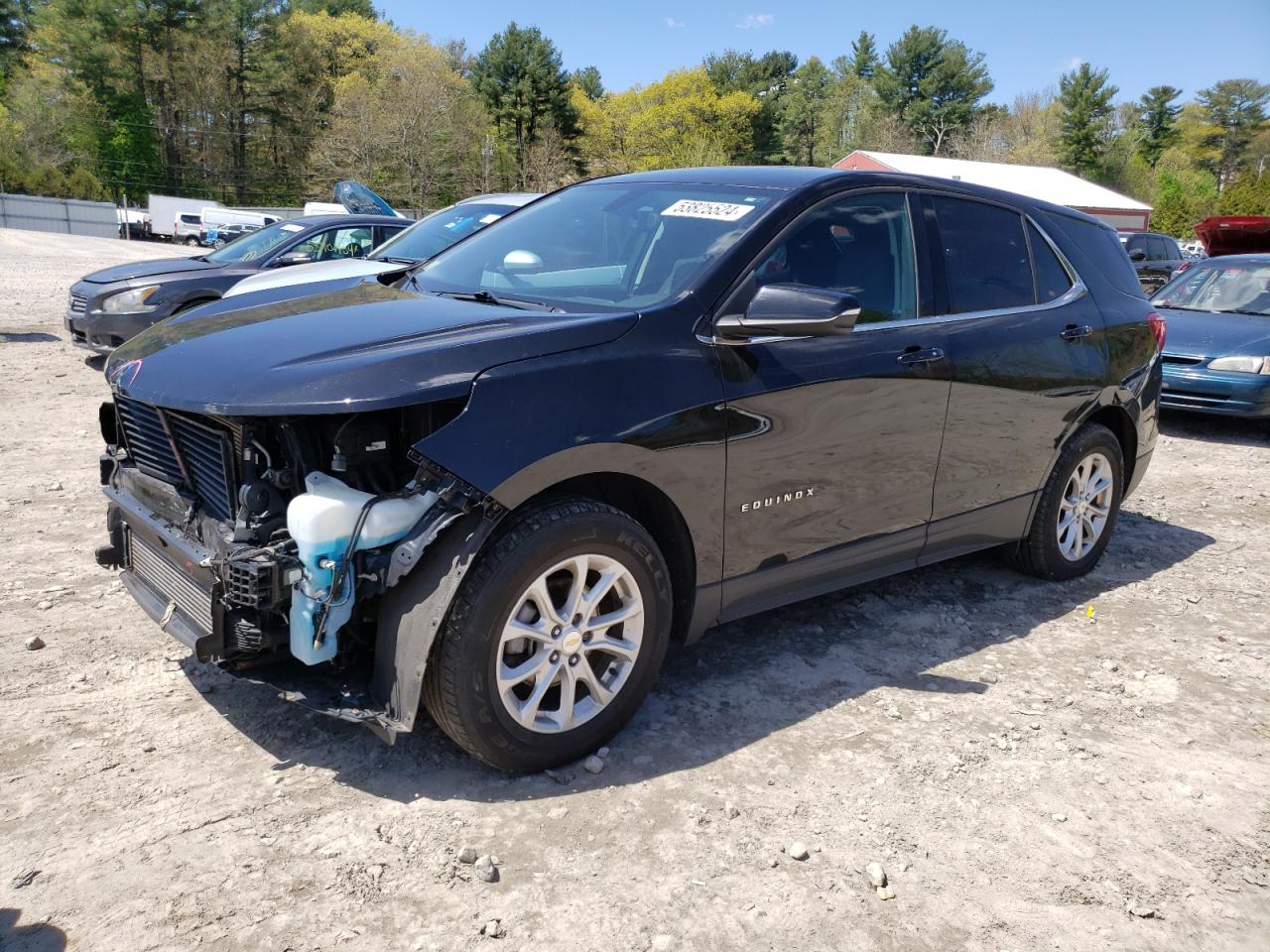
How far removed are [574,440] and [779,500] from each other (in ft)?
3.10

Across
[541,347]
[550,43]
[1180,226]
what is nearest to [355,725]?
[541,347]

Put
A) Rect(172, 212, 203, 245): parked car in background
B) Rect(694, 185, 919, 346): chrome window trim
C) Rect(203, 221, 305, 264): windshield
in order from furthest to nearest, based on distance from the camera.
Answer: Rect(172, 212, 203, 245): parked car in background < Rect(203, 221, 305, 264): windshield < Rect(694, 185, 919, 346): chrome window trim

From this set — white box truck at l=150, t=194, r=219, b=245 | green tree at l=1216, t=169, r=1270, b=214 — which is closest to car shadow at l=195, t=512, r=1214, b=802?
white box truck at l=150, t=194, r=219, b=245

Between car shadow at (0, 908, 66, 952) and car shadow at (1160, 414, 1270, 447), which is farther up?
car shadow at (1160, 414, 1270, 447)

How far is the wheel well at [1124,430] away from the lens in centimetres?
509

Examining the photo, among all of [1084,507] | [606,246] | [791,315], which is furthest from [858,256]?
[1084,507]

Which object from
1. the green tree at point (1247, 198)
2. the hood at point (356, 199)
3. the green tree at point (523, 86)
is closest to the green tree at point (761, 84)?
the green tree at point (523, 86)

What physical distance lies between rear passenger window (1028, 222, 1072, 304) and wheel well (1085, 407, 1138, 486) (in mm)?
681

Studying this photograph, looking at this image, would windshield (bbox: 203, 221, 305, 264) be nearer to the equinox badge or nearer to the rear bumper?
the equinox badge

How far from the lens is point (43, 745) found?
123 inches

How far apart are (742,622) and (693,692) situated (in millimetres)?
769

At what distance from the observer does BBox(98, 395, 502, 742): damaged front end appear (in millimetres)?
2678

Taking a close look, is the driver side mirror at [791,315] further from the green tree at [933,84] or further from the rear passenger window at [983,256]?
the green tree at [933,84]

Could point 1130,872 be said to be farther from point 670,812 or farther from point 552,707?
point 552,707
